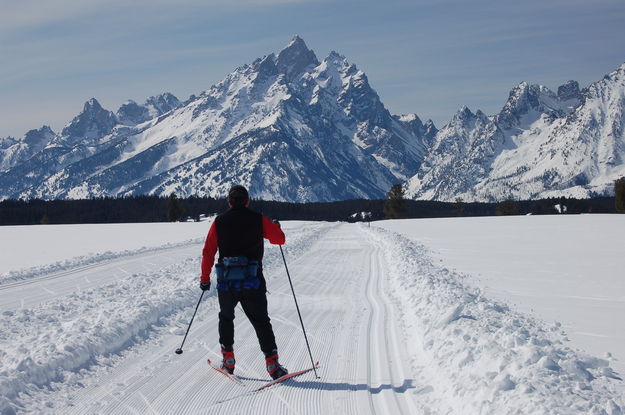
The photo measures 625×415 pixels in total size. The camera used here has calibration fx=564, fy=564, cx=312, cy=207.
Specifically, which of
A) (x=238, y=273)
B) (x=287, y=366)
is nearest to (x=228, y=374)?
(x=287, y=366)

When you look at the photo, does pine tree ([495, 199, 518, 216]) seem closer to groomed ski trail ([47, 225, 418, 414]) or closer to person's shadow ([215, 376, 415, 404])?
groomed ski trail ([47, 225, 418, 414])

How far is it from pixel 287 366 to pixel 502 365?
10.6 ft

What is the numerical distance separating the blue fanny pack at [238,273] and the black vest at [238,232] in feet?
0.36

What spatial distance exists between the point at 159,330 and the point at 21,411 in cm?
469

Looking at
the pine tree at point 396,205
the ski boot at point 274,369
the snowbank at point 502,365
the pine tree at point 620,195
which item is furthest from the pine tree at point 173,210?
the ski boot at point 274,369

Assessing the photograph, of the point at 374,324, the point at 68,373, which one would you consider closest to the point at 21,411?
the point at 68,373

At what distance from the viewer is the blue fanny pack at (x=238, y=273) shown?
791cm

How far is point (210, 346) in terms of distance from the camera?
9945 millimetres

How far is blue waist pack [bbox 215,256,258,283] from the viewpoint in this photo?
7.90 metres

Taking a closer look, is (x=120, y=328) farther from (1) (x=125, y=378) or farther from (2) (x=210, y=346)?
(1) (x=125, y=378)

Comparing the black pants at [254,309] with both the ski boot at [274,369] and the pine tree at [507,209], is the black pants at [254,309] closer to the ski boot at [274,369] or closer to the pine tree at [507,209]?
the ski boot at [274,369]

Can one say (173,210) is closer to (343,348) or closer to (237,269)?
(343,348)

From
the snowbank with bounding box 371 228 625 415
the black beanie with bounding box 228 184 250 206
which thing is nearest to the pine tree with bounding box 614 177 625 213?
the snowbank with bounding box 371 228 625 415

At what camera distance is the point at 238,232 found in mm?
7984
